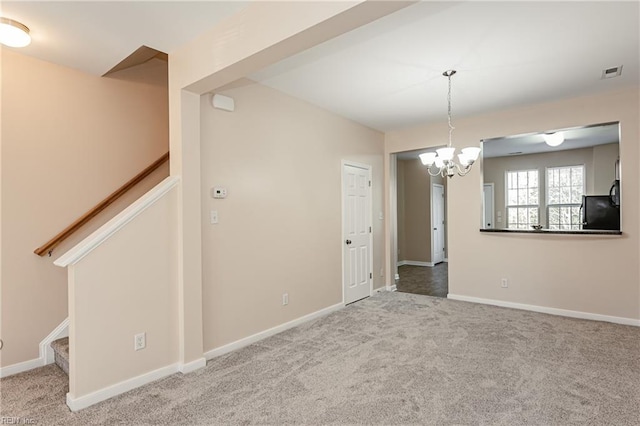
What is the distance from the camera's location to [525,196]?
274 inches

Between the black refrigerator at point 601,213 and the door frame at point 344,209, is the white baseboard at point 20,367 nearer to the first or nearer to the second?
the door frame at point 344,209

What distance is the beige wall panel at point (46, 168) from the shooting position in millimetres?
2699

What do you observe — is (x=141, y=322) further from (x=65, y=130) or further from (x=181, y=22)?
(x=181, y=22)

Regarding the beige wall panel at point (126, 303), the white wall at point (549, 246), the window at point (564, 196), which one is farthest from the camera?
the window at point (564, 196)

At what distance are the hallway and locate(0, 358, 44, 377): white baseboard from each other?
183 inches

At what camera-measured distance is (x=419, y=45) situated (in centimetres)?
270

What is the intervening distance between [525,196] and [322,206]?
5004 mm

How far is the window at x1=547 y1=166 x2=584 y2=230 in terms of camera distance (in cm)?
622

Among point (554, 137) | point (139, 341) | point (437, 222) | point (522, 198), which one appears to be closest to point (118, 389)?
point (139, 341)

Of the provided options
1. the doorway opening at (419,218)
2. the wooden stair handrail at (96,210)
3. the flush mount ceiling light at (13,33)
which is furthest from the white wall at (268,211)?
the doorway opening at (419,218)

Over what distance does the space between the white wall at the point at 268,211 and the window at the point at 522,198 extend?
434cm

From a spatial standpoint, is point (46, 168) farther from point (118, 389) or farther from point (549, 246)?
point (549, 246)

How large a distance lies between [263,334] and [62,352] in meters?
1.68

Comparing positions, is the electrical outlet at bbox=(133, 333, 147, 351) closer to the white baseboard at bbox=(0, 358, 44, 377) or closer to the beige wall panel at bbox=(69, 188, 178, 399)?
the beige wall panel at bbox=(69, 188, 178, 399)
